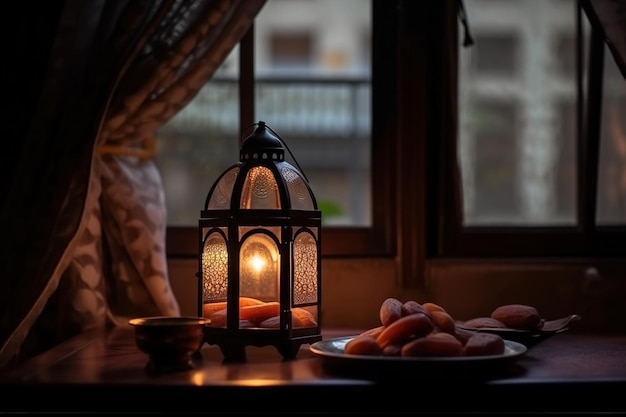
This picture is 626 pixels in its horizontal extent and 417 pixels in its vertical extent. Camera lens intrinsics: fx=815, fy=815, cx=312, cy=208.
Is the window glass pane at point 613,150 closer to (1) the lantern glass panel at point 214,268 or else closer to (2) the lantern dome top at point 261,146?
(2) the lantern dome top at point 261,146

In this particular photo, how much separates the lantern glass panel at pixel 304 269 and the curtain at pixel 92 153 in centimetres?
45

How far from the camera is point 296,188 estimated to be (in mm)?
1384

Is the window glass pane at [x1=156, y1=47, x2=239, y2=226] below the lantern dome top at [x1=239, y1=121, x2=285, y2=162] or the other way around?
the other way around

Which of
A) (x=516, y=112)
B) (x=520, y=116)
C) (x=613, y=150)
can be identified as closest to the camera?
(x=613, y=150)

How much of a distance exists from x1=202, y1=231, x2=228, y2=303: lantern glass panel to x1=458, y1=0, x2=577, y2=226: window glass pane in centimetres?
391

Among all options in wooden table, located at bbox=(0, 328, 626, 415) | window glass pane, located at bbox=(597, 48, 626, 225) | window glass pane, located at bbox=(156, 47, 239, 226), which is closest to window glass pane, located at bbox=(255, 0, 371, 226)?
window glass pane, located at bbox=(156, 47, 239, 226)

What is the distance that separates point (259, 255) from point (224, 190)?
0.13 metres

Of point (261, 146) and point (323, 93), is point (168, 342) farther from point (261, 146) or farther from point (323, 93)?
point (323, 93)

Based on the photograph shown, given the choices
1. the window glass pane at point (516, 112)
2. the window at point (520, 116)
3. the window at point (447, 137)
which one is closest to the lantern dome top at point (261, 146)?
the window at point (447, 137)

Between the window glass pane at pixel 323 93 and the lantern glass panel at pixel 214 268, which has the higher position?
the window glass pane at pixel 323 93

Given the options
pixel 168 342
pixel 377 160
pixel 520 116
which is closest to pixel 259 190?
pixel 168 342

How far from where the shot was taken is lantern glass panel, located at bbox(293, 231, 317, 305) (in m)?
1.35

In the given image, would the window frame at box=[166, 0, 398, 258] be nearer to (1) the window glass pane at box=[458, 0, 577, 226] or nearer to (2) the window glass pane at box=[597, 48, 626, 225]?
(2) the window glass pane at box=[597, 48, 626, 225]

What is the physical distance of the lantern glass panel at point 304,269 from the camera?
1.35m
